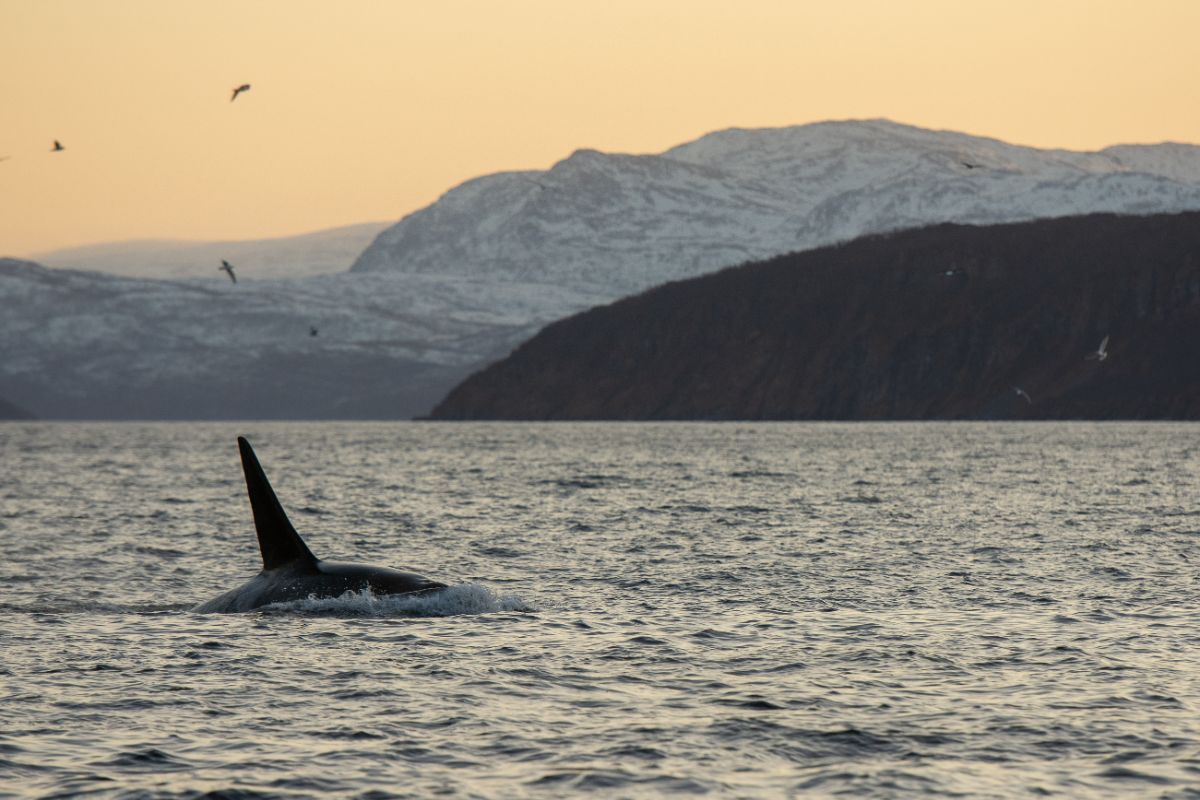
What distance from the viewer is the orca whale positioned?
3192 cm

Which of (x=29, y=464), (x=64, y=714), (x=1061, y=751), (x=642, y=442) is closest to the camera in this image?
(x=1061, y=751)

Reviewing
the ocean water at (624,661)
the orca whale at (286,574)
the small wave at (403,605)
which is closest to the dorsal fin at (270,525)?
the orca whale at (286,574)

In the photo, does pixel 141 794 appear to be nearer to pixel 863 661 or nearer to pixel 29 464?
pixel 863 661

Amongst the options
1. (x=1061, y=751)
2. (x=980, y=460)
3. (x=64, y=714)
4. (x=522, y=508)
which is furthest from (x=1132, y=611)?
(x=980, y=460)

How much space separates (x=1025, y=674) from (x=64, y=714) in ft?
47.1

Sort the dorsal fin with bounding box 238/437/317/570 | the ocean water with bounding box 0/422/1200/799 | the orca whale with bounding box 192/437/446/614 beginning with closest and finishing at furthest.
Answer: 1. the ocean water with bounding box 0/422/1200/799
2. the dorsal fin with bounding box 238/437/317/570
3. the orca whale with bounding box 192/437/446/614

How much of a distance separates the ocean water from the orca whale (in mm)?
383

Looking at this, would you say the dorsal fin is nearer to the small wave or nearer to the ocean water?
the small wave

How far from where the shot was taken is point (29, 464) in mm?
135000

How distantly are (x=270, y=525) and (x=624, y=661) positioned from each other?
29.8ft

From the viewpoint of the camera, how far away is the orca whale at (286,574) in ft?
105

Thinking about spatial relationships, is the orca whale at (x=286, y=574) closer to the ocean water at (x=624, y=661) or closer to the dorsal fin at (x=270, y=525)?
the dorsal fin at (x=270, y=525)

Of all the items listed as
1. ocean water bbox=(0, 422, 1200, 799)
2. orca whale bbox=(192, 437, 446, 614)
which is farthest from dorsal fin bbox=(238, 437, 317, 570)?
ocean water bbox=(0, 422, 1200, 799)

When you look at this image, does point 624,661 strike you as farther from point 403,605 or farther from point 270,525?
point 270,525
